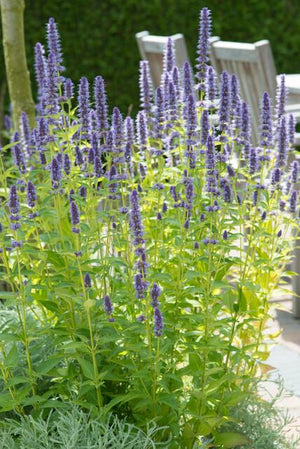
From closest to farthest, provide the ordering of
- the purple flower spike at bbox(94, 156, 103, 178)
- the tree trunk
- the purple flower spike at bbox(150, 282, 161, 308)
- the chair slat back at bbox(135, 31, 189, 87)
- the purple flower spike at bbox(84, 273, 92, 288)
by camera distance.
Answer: the purple flower spike at bbox(150, 282, 161, 308)
the purple flower spike at bbox(84, 273, 92, 288)
the purple flower spike at bbox(94, 156, 103, 178)
the tree trunk
the chair slat back at bbox(135, 31, 189, 87)

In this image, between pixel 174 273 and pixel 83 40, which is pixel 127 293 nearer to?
pixel 174 273

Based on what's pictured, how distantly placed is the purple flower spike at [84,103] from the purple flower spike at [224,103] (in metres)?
0.47

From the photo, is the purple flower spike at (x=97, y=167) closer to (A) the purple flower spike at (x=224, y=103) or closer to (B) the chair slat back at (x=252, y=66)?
(A) the purple flower spike at (x=224, y=103)

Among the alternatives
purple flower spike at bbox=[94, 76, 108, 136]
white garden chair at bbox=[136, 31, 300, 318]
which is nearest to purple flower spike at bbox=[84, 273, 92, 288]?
purple flower spike at bbox=[94, 76, 108, 136]

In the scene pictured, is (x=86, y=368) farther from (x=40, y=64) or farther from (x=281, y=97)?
(x=281, y=97)

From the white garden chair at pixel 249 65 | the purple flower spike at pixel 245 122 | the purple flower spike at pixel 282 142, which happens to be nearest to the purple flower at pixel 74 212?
the purple flower spike at pixel 245 122

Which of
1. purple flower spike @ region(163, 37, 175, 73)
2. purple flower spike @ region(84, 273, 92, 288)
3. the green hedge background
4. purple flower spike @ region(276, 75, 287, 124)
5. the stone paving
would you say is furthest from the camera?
the green hedge background

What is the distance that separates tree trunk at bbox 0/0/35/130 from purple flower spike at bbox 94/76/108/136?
1.95 metres

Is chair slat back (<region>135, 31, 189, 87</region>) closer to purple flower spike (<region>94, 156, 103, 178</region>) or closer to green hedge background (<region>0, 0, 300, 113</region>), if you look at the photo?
purple flower spike (<region>94, 156, 103, 178</region>)

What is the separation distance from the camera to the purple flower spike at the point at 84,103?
284cm

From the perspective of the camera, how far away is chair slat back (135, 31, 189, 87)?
5.16 m

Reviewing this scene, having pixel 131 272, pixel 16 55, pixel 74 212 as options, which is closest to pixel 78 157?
pixel 131 272

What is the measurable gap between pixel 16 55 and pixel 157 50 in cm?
103

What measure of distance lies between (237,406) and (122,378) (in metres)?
0.56
